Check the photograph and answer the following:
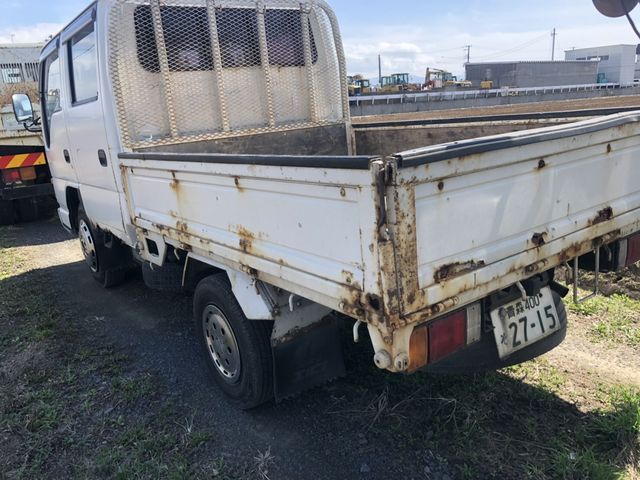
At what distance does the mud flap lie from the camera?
2.89 m

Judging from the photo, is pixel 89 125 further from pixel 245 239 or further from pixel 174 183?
pixel 245 239

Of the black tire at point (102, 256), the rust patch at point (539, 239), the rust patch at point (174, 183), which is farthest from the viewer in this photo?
the black tire at point (102, 256)

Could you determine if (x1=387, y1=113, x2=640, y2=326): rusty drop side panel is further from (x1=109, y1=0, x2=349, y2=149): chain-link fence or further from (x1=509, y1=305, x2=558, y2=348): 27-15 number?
(x1=109, y1=0, x2=349, y2=149): chain-link fence

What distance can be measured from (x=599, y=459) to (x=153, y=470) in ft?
7.49

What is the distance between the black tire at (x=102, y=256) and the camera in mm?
5203

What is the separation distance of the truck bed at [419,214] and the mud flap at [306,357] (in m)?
0.48

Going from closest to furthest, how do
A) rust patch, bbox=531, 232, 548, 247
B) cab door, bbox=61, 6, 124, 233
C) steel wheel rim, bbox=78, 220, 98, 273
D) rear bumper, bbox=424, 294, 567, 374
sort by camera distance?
rust patch, bbox=531, 232, 548, 247
rear bumper, bbox=424, 294, 567, 374
cab door, bbox=61, 6, 124, 233
steel wheel rim, bbox=78, 220, 98, 273

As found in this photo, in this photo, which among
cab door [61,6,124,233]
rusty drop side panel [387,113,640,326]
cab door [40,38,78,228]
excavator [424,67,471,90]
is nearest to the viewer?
rusty drop side panel [387,113,640,326]

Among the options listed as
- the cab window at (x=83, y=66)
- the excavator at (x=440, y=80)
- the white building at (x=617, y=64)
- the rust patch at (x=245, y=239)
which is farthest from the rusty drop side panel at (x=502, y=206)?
the white building at (x=617, y=64)

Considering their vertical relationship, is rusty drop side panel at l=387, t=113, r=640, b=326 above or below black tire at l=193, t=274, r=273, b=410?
above

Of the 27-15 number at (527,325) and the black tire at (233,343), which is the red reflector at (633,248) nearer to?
the 27-15 number at (527,325)

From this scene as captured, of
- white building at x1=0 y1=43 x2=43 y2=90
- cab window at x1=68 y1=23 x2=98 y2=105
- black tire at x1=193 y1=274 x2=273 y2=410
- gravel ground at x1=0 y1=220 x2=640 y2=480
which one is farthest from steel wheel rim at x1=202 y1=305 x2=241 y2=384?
white building at x1=0 y1=43 x2=43 y2=90

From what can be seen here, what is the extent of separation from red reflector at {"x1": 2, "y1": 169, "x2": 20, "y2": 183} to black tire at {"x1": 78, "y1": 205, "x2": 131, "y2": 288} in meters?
3.69

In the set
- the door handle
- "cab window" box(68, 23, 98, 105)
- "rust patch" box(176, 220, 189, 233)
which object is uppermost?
"cab window" box(68, 23, 98, 105)
